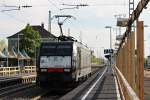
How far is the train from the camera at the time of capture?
29.4 metres

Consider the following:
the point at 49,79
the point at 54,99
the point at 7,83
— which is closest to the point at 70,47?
the point at 49,79

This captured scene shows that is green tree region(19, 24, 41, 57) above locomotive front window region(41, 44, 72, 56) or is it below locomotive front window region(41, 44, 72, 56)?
above

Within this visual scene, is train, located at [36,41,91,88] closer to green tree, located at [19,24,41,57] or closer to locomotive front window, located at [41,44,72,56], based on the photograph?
locomotive front window, located at [41,44,72,56]

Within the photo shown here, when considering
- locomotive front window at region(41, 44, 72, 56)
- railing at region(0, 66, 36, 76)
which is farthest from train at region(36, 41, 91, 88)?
railing at region(0, 66, 36, 76)

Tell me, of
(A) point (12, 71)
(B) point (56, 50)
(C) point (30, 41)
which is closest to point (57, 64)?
(B) point (56, 50)

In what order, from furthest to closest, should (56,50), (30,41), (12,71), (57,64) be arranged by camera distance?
1. (30,41)
2. (12,71)
3. (56,50)
4. (57,64)

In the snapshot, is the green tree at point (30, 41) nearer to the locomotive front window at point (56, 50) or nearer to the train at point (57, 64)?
the train at point (57, 64)

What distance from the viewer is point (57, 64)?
3019 cm

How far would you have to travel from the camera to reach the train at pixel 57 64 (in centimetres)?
2941

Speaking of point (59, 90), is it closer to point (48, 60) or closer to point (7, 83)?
point (48, 60)

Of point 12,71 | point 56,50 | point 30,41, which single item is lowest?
point 12,71

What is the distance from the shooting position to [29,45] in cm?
11331

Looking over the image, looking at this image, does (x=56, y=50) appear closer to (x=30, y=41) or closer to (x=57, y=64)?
(x=57, y=64)

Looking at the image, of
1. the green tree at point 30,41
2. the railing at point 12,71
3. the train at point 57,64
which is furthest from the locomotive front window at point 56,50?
the green tree at point 30,41
